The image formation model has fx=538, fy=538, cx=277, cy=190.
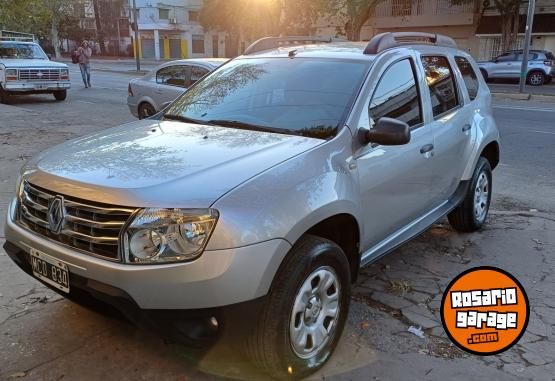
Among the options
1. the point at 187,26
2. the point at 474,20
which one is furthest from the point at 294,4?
the point at 187,26

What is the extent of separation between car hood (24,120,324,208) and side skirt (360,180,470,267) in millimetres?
889

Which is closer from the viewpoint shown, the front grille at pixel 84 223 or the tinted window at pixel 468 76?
the front grille at pixel 84 223

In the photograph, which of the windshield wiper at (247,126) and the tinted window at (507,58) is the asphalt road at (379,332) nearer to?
the windshield wiper at (247,126)

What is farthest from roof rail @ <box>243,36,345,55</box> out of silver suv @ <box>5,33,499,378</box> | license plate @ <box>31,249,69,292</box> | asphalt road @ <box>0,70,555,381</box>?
license plate @ <box>31,249,69,292</box>

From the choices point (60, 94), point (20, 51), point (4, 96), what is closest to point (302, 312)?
point (4, 96)

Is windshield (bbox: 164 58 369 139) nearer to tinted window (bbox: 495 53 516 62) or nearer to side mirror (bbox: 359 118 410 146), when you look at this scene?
side mirror (bbox: 359 118 410 146)

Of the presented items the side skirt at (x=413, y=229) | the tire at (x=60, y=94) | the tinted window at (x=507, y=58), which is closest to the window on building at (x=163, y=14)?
the tinted window at (x=507, y=58)

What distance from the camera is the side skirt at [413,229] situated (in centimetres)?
348

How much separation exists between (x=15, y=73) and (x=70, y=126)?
17.5ft

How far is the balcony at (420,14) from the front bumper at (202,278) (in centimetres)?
3597

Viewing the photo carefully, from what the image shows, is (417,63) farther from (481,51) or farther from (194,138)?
(481,51)

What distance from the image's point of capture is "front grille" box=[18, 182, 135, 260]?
8.06ft

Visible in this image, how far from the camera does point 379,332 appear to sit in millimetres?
3361

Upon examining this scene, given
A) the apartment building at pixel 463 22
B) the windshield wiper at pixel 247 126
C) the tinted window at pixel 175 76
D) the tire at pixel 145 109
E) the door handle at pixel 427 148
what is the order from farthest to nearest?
the apartment building at pixel 463 22 < the tire at pixel 145 109 < the tinted window at pixel 175 76 < the door handle at pixel 427 148 < the windshield wiper at pixel 247 126
